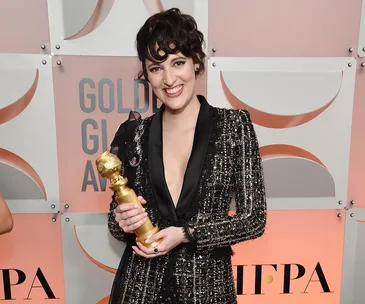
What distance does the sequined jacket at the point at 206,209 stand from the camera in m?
0.92

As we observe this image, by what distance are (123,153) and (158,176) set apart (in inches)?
5.8

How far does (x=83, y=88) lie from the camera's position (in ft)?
4.29

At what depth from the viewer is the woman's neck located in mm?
994

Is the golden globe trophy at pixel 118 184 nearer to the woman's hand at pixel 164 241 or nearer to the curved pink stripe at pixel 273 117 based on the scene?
the woman's hand at pixel 164 241

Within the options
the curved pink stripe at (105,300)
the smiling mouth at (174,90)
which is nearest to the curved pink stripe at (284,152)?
the smiling mouth at (174,90)

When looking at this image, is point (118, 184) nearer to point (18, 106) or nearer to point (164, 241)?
point (164, 241)

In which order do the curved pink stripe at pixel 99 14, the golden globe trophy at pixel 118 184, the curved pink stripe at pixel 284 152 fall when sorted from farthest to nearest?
the curved pink stripe at pixel 284 152
the curved pink stripe at pixel 99 14
the golden globe trophy at pixel 118 184

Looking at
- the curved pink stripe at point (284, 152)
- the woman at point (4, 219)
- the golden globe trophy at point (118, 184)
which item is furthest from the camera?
the curved pink stripe at point (284, 152)

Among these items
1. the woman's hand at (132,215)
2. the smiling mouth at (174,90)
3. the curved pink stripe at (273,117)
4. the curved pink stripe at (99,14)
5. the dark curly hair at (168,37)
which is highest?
the curved pink stripe at (99,14)

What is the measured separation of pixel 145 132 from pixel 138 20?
0.46 m

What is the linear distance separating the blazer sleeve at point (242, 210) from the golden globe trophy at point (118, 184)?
0.36 ft

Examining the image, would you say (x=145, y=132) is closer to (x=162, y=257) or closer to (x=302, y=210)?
(x=162, y=257)

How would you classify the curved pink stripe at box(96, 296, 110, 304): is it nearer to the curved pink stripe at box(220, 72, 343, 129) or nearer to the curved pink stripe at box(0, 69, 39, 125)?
the curved pink stripe at box(0, 69, 39, 125)

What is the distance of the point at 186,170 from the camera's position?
93 centimetres
